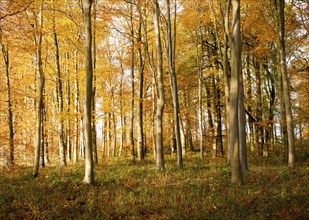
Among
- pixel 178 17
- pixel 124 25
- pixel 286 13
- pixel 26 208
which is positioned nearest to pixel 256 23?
pixel 286 13

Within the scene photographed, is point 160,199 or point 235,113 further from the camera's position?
point 235,113

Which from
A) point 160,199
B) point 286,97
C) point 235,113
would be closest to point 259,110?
point 286,97

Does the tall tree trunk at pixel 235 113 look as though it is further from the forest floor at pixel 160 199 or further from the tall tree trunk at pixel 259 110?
the tall tree trunk at pixel 259 110

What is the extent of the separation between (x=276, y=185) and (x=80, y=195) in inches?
263

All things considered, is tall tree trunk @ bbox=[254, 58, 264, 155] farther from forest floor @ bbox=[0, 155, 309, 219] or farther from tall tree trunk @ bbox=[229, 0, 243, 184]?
tall tree trunk @ bbox=[229, 0, 243, 184]

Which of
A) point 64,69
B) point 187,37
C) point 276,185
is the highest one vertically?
point 187,37

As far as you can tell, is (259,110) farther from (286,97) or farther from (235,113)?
(235,113)

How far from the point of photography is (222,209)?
6.74 metres

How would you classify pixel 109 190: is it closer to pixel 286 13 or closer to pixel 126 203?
pixel 126 203

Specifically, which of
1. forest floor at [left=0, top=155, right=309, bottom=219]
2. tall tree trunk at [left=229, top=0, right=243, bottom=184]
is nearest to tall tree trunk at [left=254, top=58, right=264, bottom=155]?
forest floor at [left=0, top=155, right=309, bottom=219]

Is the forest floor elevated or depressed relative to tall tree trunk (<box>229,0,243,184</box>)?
depressed

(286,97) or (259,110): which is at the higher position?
(286,97)

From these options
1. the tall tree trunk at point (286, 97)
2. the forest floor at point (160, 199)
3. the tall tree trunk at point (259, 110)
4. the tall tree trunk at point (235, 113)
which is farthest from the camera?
the tall tree trunk at point (259, 110)

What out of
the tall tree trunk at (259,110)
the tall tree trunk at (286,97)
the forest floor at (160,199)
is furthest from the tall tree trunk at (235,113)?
the tall tree trunk at (259,110)
